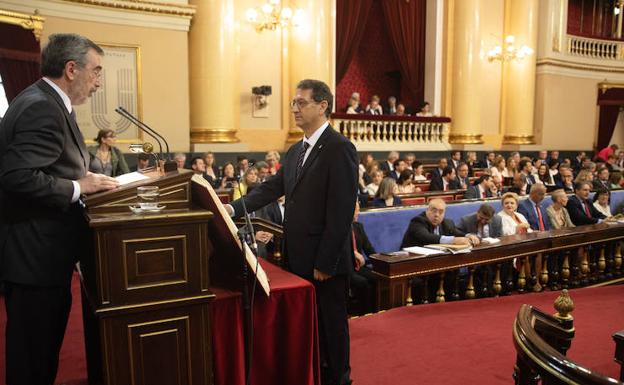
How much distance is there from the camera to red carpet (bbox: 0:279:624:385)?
109 inches

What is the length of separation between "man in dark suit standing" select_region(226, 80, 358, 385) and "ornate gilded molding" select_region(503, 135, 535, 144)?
38.3ft

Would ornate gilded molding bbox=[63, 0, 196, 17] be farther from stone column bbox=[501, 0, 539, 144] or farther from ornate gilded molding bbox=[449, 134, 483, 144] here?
stone column bbox=[501, 0, 539, 144]

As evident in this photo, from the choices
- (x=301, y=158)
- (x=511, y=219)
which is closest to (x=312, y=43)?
(x=511, y=219)

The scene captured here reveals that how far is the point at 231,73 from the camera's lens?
8836 mm

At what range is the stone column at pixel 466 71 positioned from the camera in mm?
11711

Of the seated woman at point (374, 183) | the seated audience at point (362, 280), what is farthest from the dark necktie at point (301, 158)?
the seated woman at point (374, 183)

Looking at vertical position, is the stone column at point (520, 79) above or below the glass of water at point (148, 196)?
above

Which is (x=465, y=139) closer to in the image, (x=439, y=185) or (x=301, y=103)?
(x=439, y=185)

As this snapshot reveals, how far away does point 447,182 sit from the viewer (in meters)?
8.23

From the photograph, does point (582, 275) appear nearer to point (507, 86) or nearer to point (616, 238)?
point (616, 238)

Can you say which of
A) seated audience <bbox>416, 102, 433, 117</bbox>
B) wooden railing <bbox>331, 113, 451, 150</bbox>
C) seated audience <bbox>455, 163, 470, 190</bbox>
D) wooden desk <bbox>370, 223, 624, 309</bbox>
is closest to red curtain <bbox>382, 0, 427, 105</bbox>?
seated audience <bbox>416, 102, 433, 117</bbox>

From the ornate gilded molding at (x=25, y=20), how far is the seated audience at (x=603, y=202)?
7.08m

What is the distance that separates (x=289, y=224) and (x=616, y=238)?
3758 millimetres

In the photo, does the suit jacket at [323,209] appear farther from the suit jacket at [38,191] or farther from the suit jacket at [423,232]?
the suit jacket at [423,232]
